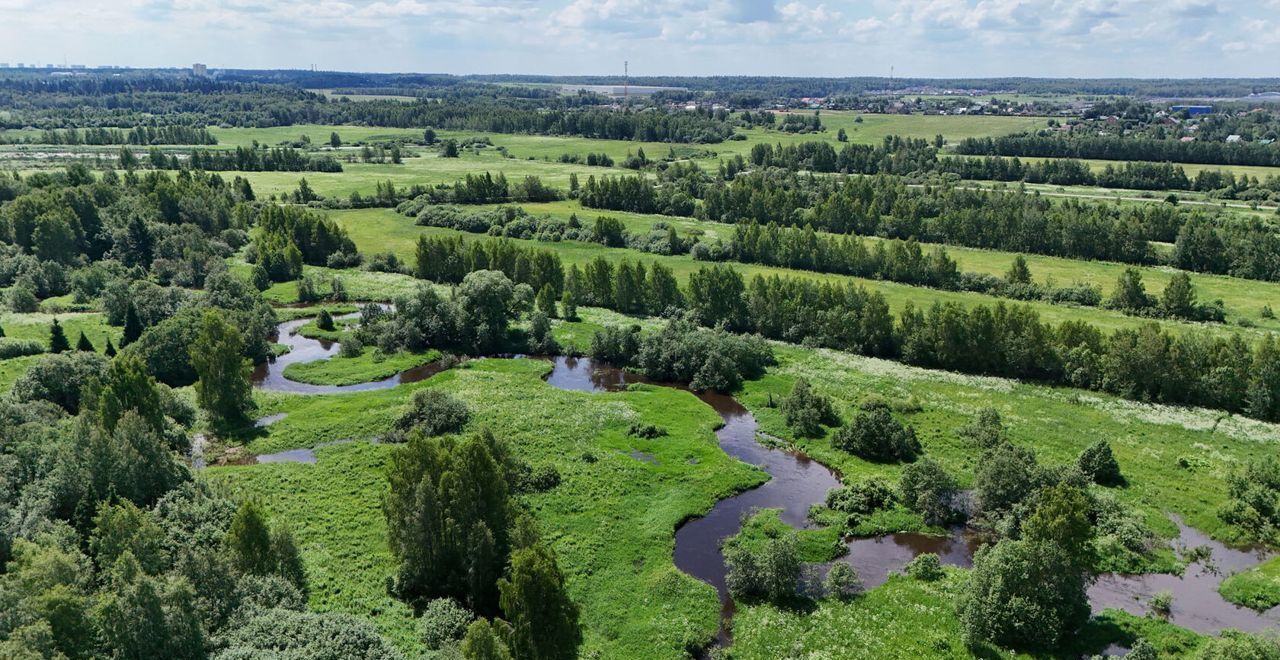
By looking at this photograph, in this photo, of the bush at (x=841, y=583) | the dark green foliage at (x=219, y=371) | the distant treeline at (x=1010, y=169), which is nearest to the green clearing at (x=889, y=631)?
the bush at (x=841, y=583)

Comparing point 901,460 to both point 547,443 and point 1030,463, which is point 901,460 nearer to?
point 1030,463

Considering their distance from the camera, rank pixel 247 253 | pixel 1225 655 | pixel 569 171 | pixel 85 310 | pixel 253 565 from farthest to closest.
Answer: pixel 569 171 → pixel 247 253 → pixel 85 310 → pixel 253 565 → pixel 1225 655

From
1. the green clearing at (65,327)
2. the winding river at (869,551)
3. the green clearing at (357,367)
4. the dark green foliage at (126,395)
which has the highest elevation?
the dark green foliage at (126,395)

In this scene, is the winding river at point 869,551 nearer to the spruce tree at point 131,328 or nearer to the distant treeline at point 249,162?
the spruce tree at point 131,328

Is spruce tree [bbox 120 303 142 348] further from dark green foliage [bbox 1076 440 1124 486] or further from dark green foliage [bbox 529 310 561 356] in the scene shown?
dark green foliage [bbox 1076 440 1124 486]

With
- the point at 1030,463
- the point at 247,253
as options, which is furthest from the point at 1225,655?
the point at 247,253
